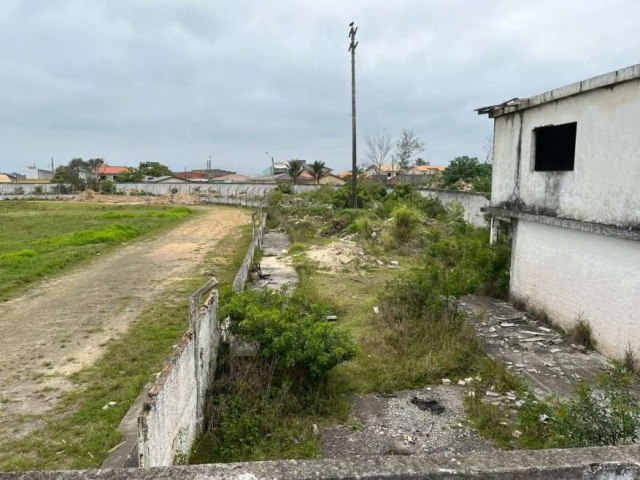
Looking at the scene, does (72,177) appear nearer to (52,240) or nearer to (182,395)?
(52,240)

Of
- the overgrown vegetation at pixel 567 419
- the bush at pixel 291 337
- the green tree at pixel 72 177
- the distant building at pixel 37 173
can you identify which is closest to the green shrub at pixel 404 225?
the overgrown vegetation at pixel 567 419

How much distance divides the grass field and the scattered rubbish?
28.6ft

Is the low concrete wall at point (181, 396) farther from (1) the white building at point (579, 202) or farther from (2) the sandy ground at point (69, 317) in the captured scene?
(1) the white building at point (579, 202)

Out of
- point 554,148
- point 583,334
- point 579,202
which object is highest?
point 554,148

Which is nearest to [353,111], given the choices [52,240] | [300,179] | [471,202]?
[471,202]

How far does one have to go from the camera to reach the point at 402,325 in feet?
23.9

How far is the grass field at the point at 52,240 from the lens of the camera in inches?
477

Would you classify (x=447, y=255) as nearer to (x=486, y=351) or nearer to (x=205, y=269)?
(x=486, y=351)

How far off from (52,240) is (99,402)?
14.2 metres

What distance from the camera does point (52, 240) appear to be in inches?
686

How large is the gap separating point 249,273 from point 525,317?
582cm

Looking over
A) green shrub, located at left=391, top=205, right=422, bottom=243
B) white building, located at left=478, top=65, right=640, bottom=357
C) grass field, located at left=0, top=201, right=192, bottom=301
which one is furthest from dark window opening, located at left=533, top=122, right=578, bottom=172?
grass field, located at left=0, top=201, right=192, bottom=301

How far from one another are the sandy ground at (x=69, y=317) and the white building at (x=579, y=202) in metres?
7.02

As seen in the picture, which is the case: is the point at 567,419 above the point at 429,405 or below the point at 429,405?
above
